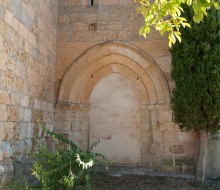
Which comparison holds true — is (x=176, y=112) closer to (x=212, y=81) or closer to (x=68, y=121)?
(x=212, y=81)

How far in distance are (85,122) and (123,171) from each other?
131 centimetres

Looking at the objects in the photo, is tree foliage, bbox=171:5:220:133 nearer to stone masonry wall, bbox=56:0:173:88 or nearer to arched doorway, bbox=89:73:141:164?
stone masonry wall, bbox=56:0:173:88

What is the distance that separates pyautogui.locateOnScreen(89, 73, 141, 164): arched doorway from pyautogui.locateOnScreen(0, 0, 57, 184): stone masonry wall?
1.00 metres

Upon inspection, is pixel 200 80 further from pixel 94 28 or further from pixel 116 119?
pixel 94 28

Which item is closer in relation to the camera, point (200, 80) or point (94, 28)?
point (200, 80)

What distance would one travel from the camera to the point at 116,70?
6.10 meters

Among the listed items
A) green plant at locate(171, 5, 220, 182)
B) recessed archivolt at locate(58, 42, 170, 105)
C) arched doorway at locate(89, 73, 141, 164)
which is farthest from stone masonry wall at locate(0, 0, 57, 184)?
green plant at locate(171, 5, 220, 182)

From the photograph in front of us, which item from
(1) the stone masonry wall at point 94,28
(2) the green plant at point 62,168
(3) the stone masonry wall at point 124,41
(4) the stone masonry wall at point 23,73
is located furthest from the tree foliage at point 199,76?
(4) the stone masonry wall at point 23,73

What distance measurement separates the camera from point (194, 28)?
496 centimetres

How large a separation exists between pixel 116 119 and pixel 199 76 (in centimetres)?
204

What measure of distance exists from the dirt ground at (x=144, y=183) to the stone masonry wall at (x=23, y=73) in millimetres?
1478

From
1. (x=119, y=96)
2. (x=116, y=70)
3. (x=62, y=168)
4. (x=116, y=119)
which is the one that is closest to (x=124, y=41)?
(x=116, y=70)

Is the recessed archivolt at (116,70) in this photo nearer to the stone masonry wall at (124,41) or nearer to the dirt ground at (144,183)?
the stone masonry wall at (124,41)

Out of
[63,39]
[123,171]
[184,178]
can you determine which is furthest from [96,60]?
[184,178]
